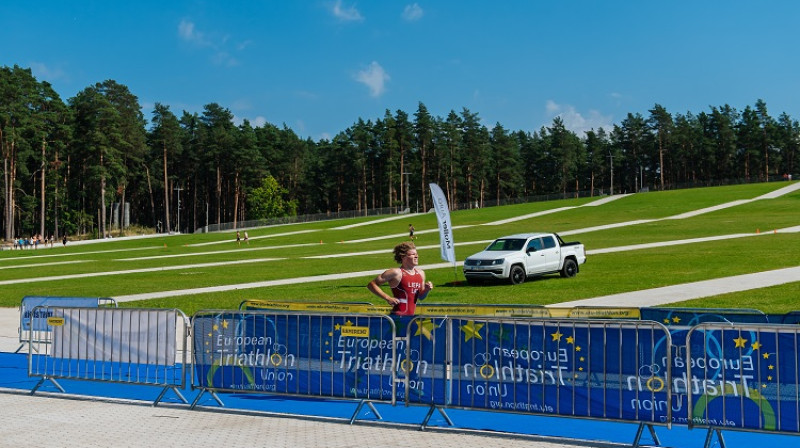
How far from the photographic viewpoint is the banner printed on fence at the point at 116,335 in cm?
974

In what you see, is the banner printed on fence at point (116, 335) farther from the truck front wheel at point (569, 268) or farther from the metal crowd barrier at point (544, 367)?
the truck front wheel at point (569, 268)

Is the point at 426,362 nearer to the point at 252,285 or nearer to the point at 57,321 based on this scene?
the point at 57,321

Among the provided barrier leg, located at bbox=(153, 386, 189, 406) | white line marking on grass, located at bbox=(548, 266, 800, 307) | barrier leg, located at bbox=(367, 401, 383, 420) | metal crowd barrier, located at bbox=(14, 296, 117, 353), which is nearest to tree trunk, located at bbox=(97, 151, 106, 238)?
metal crowd barrier, located at bbox=(14, 296, 117, 353)

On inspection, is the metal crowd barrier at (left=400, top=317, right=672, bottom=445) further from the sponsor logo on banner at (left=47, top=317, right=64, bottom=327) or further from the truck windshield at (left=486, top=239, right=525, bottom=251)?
the truck windshield at (left=486, top=239, right=525, bottom=251)

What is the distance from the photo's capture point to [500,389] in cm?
801

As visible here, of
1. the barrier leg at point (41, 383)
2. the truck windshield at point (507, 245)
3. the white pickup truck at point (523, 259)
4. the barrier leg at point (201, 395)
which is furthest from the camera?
the truck windshield at point (507, 245)

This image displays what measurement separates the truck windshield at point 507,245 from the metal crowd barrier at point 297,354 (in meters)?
16.8

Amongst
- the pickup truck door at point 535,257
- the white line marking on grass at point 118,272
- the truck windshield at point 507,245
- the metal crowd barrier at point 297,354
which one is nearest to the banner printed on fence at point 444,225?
the truck windshield at point 507,245

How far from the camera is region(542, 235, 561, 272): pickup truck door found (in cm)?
2536

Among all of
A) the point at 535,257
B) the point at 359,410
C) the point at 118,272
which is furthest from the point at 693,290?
the point at 118,272

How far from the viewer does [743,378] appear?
7.06 m

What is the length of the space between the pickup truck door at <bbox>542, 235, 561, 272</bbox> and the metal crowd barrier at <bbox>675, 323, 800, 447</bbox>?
1810 centimetres

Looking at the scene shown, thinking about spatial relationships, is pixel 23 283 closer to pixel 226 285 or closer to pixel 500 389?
pixel 226 285

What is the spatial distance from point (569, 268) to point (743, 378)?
1916 cm
